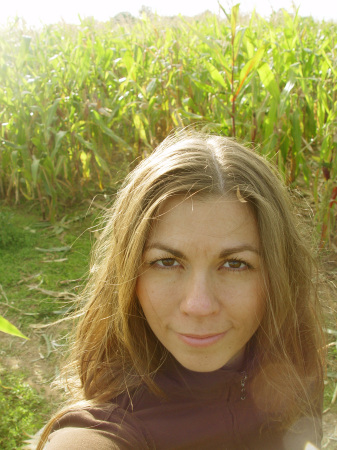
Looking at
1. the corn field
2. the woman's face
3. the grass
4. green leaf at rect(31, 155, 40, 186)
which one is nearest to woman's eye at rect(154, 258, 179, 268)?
the woman's face

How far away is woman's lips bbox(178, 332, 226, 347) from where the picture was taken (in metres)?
0.92

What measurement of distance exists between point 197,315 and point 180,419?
225 millimetres

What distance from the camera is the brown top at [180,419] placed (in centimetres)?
81

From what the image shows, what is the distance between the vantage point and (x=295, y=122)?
2.64 metres

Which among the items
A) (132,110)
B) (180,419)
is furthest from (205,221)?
(132,110)

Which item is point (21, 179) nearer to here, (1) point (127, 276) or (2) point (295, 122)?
(2) point (295, 122)

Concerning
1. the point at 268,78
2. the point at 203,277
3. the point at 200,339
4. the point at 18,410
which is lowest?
the point at 18,410

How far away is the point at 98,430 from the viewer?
80cm

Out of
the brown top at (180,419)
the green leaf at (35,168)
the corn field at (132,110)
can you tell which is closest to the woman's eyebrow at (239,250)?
the brown top at (180,419)

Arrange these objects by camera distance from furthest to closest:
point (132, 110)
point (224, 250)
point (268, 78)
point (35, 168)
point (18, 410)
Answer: point (132, 110)
point (35, 168)
point (268, 78)
point (18, 410)
point (224, 250)

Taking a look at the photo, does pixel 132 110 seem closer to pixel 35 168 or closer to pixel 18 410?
pixel 35 168

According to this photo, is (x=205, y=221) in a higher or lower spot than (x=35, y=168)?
higher

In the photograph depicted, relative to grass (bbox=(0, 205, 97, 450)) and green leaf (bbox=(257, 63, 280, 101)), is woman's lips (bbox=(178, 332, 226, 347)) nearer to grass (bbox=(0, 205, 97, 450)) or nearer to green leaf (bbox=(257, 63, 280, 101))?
grass (bbox=(0, 205, 97, 450))

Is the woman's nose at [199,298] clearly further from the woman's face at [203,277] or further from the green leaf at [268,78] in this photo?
the green leaf at [268,78]
